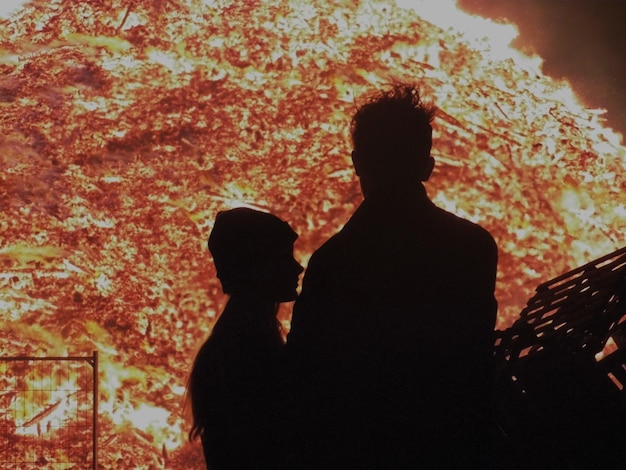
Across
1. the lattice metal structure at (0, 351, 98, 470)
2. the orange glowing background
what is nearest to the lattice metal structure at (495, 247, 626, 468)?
the orange glowing background

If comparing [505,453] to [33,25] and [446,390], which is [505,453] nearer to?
[446,390]

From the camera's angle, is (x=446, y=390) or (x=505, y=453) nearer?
(x=446, y=390)

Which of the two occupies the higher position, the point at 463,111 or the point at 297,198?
the point at 463,111

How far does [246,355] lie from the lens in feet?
5.21

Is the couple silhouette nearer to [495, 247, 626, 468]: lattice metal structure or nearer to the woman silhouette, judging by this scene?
the woman silhouette

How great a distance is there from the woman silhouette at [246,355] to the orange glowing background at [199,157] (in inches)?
144

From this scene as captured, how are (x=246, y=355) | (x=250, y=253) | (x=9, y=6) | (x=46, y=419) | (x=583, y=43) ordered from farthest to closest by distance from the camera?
(x=9, y=6)
(x=583, y=43)
(x=46, y=419)
(x=250, y=253)
(x=246, y=355)

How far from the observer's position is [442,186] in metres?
5.49

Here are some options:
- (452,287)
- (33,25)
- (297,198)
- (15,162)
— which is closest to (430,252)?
(452,287)

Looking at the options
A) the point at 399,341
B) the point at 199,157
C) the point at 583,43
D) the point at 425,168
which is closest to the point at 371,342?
the point at 399,341

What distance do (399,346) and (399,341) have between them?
0.01 metres

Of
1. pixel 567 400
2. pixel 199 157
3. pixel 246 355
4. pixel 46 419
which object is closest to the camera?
pixel 246 355

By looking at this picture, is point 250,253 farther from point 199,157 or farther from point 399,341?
point 199,157

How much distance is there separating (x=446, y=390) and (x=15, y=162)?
15.7 feet
